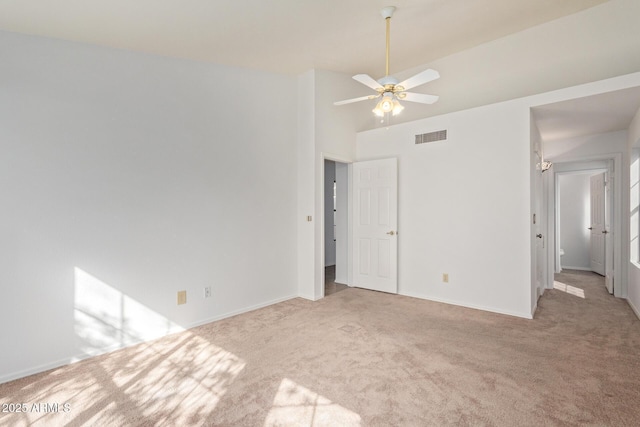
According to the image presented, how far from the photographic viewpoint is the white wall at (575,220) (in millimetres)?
6902

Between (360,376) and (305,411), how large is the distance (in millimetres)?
569

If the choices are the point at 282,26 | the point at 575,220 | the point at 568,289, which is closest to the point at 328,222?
the point at 568,289

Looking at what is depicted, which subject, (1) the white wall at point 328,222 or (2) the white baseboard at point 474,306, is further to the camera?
(1) the white wall at point 328,222

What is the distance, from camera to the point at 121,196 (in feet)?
9.65

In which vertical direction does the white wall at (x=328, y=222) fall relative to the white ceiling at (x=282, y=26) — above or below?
below

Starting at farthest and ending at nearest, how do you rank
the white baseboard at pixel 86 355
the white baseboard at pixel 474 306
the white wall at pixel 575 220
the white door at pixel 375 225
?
the white wall at pixel 575 220 < the white door at pixel 375 225 < the white baseboard at pixel 474 306 < the white baseboard at pixel 86 355

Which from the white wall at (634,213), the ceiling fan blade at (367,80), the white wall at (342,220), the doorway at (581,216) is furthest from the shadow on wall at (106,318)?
the doorway at (581,216)

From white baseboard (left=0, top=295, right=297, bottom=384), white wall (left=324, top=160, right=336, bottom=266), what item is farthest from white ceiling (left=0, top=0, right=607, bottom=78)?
white wall (left=324, top=160, right=336, bottom=266)

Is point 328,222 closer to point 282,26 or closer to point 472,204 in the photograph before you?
point 472,204

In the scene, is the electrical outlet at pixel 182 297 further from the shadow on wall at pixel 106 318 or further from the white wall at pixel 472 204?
the white wall at pixel 472 204

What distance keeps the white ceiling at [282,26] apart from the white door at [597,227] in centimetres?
377

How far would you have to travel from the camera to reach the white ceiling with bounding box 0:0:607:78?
2451mm

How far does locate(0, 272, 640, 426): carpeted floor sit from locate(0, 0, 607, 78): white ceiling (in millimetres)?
2754

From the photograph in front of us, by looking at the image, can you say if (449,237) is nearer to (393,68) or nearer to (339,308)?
(339,308)
